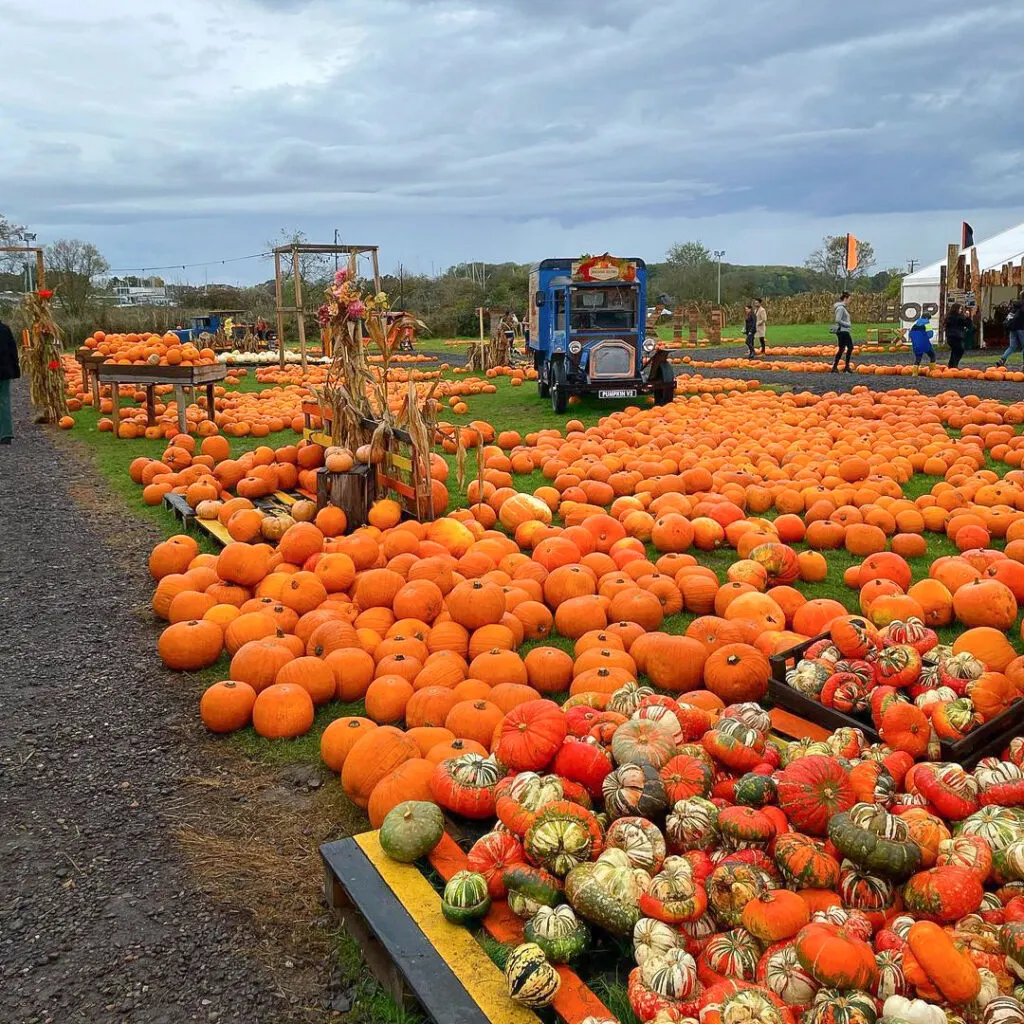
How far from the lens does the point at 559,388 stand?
51.5 ft

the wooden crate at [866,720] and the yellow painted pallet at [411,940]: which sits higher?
the wooden crate at [866,720]

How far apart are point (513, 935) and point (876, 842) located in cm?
121

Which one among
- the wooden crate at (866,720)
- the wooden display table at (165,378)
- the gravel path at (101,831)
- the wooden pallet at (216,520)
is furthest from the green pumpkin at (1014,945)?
the wooden display table at (165,378)

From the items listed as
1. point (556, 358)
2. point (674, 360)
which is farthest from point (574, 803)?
point (674, 360)

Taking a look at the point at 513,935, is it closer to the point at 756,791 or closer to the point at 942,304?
the point at 756,791

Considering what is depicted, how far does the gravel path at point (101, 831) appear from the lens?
9.71 feet

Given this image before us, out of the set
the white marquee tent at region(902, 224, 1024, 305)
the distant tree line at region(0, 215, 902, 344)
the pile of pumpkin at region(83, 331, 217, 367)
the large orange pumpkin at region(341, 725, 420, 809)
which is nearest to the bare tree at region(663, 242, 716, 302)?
the distant tree line at region(0, 215, 902, 344)

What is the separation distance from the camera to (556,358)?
52.5ft

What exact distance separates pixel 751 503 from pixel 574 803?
5.64 metres

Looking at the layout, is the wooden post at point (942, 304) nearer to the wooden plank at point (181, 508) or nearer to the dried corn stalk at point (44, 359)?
the dried corn stalk at point (44, 359)

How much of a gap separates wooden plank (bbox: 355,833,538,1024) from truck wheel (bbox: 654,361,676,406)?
13207 millimetres

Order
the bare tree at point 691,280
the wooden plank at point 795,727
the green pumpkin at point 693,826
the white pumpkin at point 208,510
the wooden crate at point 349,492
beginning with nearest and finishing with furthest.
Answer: the green pumpkin at point 693,826, the wooden plank at point 795,727, the wooden crate at point 349,492, the white pumpkin at point 208,510, the bare tree at point 691,280

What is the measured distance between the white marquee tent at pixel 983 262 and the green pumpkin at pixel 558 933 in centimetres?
3120

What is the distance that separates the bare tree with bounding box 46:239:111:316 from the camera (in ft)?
134
